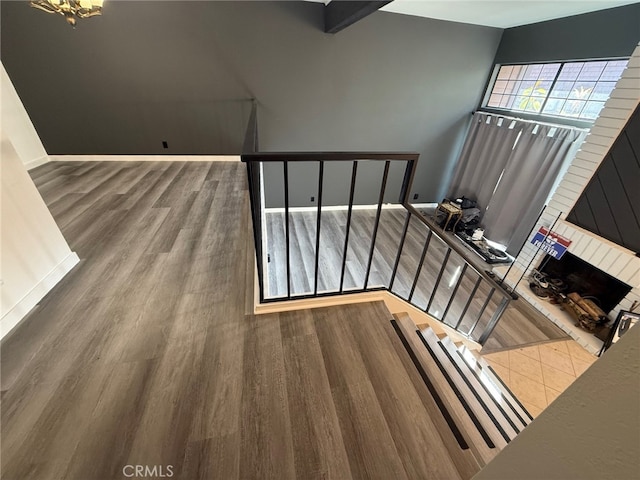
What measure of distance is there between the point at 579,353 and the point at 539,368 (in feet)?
2.18

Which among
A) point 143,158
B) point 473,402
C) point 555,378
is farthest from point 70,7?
point 555,378

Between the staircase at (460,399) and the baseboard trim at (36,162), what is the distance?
4.86 m

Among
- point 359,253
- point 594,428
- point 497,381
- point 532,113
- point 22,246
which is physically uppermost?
point 532,113

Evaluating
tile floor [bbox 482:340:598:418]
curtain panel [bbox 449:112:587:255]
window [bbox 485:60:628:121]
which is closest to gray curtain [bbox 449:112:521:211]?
curtain panel [bbox 449:112:587:255]

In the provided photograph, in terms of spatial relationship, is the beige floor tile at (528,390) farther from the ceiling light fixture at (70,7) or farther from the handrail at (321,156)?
the ceiling light fixture at (70,7)

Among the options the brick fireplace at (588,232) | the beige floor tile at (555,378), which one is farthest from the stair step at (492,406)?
Answer: the brick fireplace at (588,232)

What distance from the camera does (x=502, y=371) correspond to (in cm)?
278

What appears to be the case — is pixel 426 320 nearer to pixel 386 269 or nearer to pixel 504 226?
pixel 386 269

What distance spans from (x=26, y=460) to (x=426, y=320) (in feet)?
7.43

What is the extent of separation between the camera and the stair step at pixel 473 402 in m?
1.31

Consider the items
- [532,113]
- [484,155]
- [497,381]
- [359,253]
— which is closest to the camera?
[497,381]

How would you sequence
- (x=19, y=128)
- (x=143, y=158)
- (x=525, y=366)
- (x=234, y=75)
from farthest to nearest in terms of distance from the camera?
(x=143, y=158) < (x=234, y=75) < (x=19, y=128) < (x=525, y=366)

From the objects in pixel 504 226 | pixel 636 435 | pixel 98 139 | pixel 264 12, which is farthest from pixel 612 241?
pixel 98 139

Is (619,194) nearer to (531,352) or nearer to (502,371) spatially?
(531,352)
